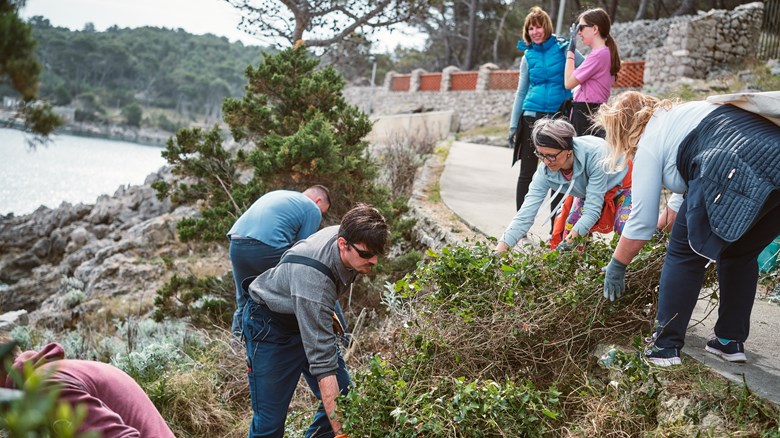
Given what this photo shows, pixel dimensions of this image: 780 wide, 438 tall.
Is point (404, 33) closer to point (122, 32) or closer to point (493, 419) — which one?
point (493, 419)

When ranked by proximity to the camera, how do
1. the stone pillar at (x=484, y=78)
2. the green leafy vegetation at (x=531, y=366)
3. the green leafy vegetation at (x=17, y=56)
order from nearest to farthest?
1. the green leafy vegetation at (x=531, y=366)
2. the green leafy vegetation at (x=17, y=56)
3. the stone pillar at (x=484, y=78)

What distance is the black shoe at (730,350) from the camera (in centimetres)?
339

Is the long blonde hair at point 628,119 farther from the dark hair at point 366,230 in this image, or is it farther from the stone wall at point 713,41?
the stone wall at point 713,41

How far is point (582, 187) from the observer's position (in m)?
4.46

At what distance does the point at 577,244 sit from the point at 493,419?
4.36ft

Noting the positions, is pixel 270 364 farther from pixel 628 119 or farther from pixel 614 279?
pixel 628 119

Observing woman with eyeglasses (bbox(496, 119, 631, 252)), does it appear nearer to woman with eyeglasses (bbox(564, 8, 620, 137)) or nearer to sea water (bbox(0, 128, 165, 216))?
woman with eyeglasses (bbox(564, 8, 620, 137))

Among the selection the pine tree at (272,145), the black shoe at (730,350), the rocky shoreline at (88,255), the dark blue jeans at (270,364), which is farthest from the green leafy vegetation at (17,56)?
the rocky shoreline at (88,255)

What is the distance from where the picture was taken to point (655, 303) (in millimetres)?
3713

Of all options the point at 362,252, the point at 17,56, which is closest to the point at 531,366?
the point at 362,252

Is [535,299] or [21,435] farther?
[535,299]

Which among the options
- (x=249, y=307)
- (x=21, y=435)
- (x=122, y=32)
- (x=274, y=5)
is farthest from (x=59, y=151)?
(x=21, y=435)

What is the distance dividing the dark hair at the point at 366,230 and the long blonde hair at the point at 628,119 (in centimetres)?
115

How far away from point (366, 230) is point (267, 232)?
6.45ft
